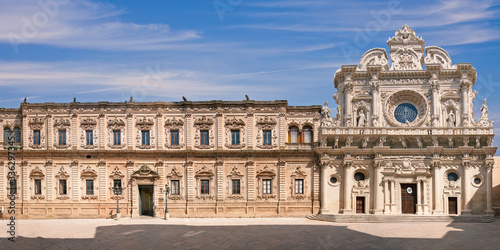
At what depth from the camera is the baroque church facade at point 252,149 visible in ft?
131

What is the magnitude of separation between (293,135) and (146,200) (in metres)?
14.1

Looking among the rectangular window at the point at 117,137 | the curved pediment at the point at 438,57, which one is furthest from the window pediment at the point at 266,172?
the curved pediment at the point at 438,57

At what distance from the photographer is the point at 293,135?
41625 millimetres

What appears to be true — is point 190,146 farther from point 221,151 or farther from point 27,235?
Answer: point 27,235

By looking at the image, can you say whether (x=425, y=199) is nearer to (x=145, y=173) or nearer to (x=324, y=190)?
(x=324, y=190)

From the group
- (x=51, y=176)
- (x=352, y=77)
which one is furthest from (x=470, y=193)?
(x=51, y=176)

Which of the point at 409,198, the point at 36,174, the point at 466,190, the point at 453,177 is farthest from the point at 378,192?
the point at 36,174

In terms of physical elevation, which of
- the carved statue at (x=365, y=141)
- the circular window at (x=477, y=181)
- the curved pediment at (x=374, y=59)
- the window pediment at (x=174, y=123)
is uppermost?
the curved pediment at (x=374, y=59)

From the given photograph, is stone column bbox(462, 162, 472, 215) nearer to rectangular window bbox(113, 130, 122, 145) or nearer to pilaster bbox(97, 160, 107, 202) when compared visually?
rectangular window bbox(113, 130, 122, 145)

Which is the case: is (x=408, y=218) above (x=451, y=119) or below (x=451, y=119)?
below

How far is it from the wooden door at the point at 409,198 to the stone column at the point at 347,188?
4.38 meters

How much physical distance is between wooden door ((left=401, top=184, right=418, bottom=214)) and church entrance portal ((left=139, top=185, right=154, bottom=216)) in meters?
21.3

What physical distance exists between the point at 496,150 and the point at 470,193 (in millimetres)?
4092

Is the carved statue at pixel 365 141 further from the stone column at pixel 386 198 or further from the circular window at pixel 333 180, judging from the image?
the circular window at pixel 333 180
